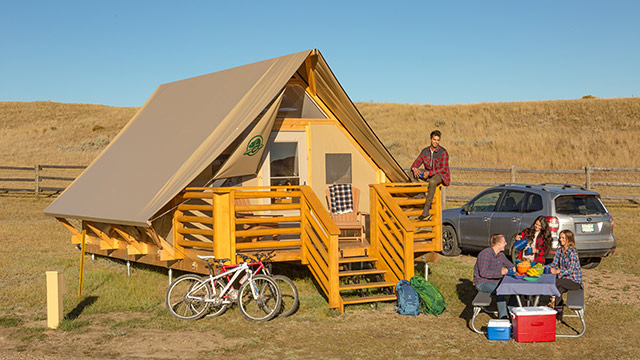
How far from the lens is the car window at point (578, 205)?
1136 cm

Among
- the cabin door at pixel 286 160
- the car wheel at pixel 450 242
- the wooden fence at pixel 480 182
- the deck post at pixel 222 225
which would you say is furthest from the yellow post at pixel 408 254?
the wooden fence at pixel 480 182

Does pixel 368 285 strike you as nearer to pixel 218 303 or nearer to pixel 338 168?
pixel 218 303

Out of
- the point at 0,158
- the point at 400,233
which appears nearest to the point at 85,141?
the point at 0,158

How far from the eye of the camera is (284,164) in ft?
36.7

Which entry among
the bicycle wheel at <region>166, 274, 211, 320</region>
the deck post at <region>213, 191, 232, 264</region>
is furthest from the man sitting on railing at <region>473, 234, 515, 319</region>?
the bicycle wheel at <region>166, 274, 211, 320</region>

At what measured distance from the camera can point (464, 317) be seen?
8.37 m

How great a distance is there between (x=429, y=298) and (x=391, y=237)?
1271 millimetres

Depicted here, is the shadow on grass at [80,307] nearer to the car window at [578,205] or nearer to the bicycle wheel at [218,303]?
the bicycle wheel at [218,303]

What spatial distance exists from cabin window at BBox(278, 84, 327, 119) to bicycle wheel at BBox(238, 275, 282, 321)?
3.48 meters

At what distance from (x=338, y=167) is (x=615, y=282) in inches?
200

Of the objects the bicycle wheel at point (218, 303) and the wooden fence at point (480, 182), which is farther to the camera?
the wooden fence at point (480, 182)

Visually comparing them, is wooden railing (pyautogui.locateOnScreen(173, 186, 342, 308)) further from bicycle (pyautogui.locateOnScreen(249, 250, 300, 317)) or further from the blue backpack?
the blue backpack

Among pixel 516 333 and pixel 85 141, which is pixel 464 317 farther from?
pixel 85 141

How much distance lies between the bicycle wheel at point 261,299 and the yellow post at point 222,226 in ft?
1.60
